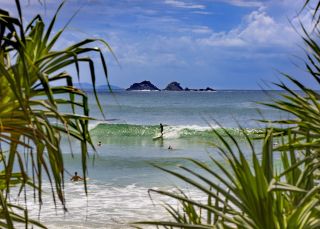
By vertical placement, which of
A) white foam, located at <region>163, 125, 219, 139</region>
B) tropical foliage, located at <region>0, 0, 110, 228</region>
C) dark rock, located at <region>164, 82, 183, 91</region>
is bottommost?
white foam, located at <region>163, 125, 219, 139</region>

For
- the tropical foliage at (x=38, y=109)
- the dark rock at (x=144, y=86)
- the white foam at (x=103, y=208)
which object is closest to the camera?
the tropical foliage at (x=38, y=109)

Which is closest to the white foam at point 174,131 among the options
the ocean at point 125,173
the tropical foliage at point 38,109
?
the ocean at point 125,173

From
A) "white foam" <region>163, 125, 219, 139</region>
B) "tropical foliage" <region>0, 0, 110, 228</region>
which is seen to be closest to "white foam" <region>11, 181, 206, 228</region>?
"tropical foliage" <region>0, 0, 110, 228</region>

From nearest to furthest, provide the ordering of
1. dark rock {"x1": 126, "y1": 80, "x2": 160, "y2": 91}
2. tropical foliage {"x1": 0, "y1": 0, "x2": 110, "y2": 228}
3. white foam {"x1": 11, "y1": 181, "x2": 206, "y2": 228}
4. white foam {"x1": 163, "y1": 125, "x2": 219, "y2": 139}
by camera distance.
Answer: tropical foliage {"x1": 0, "y1": 0, "x2": 110, "y2": 228}, white foam {"x1": 11, "y1": 181, "x2": 206, "y2": 228}, white foam {"x1": 163, "y1": 125, "x2": 219, "y2": 139}, dark rock {"x1": 126, "y1": 80, "x2": 160, "y2": 91}

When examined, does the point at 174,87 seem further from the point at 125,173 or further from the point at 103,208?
the point at 103,208

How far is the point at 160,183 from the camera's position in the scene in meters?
19.1

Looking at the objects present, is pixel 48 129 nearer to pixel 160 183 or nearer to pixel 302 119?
pixel 302 119

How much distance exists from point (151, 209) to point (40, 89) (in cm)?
1221

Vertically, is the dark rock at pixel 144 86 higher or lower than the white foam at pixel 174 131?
higher

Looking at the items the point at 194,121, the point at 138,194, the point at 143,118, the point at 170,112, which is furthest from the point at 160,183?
the point at 170,112

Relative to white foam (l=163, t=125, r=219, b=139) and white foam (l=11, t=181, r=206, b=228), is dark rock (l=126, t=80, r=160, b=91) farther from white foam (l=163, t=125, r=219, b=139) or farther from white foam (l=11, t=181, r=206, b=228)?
white foam (l=11, t=181, r=206, b=228)

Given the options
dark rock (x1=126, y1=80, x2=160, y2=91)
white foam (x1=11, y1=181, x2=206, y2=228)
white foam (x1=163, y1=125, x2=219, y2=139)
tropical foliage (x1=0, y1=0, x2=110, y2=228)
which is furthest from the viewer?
dark rock (x1=126, y1=80, x2=160, y2=91)

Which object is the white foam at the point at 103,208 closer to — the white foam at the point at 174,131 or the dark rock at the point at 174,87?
the white foam at the point at 174,131

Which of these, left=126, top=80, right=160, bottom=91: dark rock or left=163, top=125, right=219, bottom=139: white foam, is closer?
left=163, top=125, right=219, bottom=139: white foam
